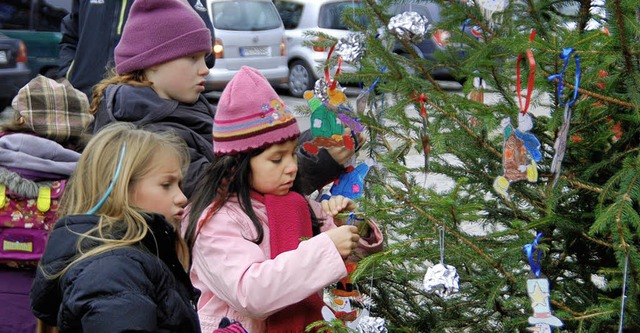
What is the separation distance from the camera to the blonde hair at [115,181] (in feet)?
8.05

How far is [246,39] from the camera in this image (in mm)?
14266

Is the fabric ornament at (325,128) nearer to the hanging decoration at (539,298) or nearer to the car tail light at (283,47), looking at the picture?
the hanging decoration at (539,298)

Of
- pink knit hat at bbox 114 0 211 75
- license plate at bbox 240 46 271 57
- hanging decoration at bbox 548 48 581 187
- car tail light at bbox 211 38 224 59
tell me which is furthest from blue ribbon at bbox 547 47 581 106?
license plate at bbox 240 46 271 57

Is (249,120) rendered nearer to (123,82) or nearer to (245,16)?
(123,82)

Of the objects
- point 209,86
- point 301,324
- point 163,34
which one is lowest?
point 209,86

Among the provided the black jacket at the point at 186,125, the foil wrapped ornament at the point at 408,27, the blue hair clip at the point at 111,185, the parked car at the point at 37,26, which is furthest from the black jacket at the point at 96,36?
the parked car at the point at 37,26

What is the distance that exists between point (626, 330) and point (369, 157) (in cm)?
110

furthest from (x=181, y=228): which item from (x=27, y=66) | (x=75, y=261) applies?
(x=27, y=66)

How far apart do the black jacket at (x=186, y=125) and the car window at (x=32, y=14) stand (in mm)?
7847

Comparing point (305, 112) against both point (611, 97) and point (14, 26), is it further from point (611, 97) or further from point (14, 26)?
point (14, 26)

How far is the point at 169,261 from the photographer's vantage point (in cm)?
258

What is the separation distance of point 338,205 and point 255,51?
11.7 meters

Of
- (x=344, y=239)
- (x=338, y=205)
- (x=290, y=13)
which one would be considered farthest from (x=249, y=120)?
→ (x=290, y=13)

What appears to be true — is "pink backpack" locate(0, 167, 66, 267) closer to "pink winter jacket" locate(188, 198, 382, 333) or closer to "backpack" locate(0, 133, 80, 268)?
"backpack" locate(0, 133, 80, 268)
